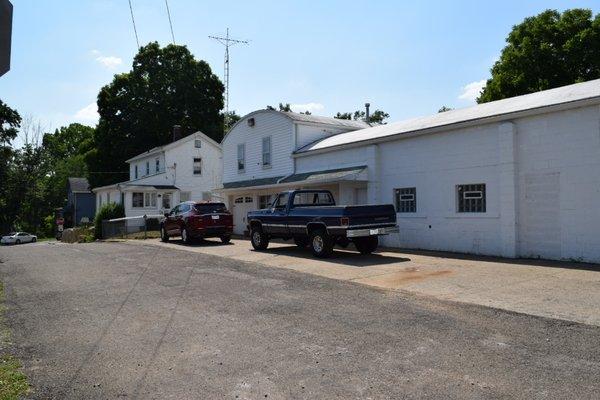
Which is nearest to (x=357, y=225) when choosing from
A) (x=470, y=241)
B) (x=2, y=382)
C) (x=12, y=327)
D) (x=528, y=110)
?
(x=470, y=241)

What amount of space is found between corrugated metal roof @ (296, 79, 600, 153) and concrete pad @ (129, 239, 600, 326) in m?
4.40

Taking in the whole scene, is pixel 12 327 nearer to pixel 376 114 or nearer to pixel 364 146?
pixel 364 146

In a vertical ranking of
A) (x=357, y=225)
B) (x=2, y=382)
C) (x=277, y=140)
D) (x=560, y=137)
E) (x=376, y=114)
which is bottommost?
(x=2, y=382)

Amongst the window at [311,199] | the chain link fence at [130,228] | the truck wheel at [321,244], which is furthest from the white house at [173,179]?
the truck wheel at [321,244]

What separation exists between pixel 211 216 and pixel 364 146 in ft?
22.8

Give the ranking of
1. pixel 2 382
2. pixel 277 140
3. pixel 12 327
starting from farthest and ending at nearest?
pixel 277 140
pixel 12 327
pixel 2 382

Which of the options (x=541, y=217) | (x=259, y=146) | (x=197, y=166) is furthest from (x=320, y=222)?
(x=197, y=166)

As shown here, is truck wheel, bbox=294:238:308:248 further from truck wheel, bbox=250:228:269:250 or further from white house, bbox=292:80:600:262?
white house, bbox=292:80:600:262

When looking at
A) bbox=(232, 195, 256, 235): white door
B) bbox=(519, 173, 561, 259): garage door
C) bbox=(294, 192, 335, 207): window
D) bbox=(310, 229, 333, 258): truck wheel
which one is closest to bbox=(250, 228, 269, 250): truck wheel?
bbox=(294, 192, 335, 207): window

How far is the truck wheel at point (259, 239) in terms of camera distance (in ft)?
57.9

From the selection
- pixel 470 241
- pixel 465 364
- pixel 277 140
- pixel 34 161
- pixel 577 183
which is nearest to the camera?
pixel 465 364

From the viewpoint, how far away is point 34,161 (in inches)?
2438

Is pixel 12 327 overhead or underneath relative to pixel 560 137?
underneath

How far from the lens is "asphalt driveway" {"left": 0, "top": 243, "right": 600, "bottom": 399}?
15.8 ft
